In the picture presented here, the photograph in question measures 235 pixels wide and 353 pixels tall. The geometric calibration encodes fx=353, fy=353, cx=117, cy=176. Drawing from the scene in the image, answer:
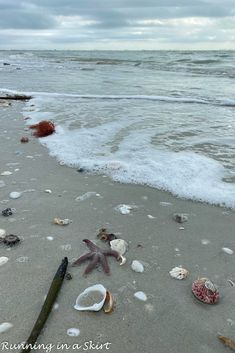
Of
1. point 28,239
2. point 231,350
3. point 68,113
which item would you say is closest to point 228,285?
point 231,350

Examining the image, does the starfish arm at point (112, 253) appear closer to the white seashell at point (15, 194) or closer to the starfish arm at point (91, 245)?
the starfish arm at point (91, 245)

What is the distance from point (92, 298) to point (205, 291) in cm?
94

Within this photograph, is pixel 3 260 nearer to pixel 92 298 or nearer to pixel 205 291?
pixel 92 298

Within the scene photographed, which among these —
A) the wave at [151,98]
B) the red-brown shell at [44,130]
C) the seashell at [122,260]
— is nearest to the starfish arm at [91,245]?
the seashell at [122,260]

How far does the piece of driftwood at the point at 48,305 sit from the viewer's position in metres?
2.45

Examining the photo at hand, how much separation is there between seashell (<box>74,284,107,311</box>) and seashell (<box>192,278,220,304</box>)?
0.77 meters

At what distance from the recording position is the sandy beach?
8.48 feet

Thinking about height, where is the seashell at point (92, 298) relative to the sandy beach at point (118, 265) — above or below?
above

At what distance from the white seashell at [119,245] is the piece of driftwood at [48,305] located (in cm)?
54

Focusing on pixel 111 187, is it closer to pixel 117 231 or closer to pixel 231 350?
pixel 117 231

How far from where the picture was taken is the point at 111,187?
513 cm

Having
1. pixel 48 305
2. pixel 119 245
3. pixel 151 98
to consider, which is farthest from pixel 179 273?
pixel 151 98

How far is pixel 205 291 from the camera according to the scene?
2941mm

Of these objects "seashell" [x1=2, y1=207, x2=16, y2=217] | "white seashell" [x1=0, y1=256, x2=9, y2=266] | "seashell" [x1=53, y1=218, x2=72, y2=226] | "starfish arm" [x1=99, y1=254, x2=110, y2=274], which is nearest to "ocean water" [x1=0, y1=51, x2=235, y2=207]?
"seashell" [x1=53, y1=218, x2=72, y2=226]
